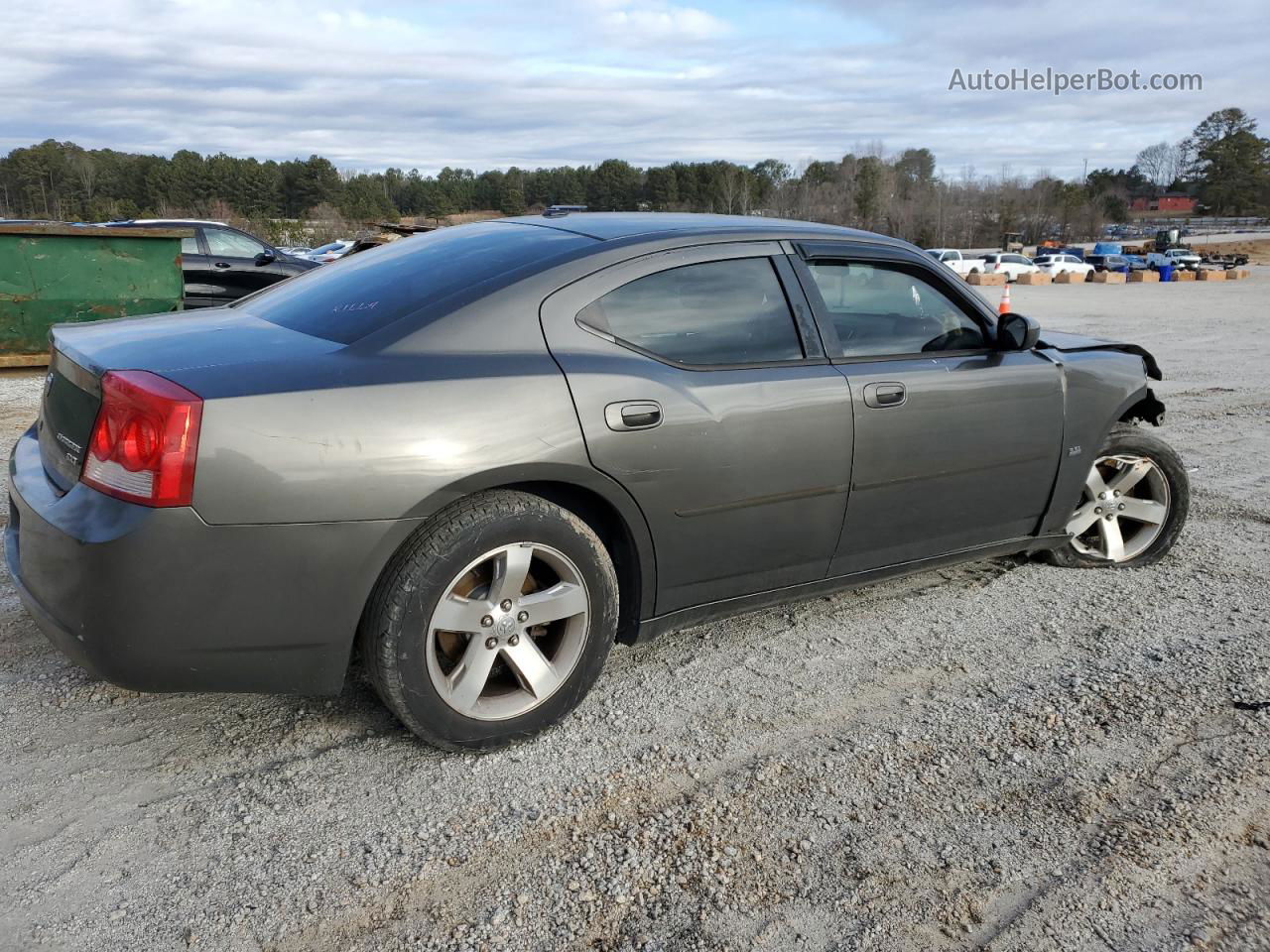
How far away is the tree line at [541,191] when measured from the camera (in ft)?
193

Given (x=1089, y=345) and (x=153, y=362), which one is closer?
(x=153, y=362)

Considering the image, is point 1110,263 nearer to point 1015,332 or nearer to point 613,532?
point 1015,332

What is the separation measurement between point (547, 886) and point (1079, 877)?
4.26ft

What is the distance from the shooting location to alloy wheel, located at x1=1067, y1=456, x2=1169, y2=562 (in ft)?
15.1

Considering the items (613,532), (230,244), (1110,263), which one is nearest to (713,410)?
(613,532)

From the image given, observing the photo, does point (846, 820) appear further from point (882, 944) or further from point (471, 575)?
point (471, 575)

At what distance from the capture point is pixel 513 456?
9.40 feet

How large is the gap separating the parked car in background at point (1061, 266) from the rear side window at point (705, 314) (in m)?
39.9

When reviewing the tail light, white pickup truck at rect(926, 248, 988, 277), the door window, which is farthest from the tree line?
the tail light

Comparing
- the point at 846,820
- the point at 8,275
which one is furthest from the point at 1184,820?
the point at 8,275

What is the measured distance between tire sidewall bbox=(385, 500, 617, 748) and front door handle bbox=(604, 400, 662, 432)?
0.31 meters

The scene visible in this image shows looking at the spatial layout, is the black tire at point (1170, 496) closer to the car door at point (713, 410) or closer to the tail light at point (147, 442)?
the car door at point (713, 410)

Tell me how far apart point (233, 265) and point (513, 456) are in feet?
38.1

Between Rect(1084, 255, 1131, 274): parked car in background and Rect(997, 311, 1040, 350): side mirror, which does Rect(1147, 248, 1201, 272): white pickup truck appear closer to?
Rect(1084, 255, 1131, 274): parked car in background
